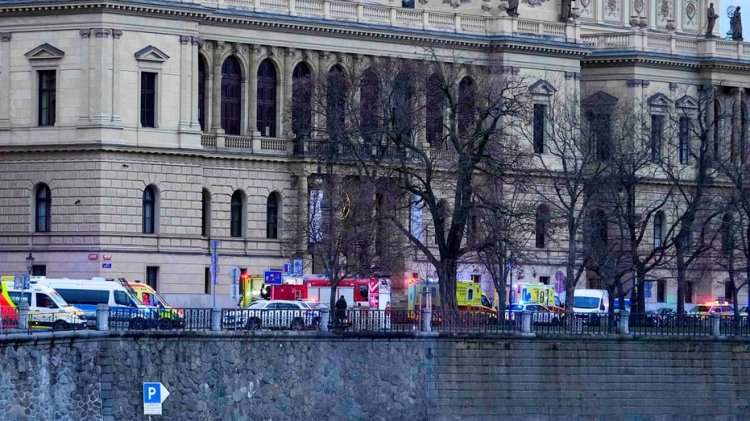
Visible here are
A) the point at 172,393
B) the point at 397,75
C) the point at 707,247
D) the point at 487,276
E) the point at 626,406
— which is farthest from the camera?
the point at 487,276

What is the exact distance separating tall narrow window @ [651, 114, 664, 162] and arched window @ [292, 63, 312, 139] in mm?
17333

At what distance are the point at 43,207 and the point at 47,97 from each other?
5282mm

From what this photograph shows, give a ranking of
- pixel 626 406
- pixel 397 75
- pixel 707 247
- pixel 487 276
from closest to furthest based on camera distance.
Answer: pixel 626 406 < pixel 707 247 < pixel 397 75 < pixel 487 276

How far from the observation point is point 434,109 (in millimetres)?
141750

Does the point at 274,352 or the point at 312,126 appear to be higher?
the point at 312,126

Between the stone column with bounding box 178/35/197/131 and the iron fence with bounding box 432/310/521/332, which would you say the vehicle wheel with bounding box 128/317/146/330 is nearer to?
the iron fence with bounding box 432/310/521/332

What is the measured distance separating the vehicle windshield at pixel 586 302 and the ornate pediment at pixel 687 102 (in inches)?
835

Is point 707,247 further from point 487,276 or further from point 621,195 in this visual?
point 487,276

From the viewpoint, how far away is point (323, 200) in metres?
144

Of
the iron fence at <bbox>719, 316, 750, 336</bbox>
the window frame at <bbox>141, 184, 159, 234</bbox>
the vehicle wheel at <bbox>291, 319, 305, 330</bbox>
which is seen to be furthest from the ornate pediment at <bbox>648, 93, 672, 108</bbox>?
the vehicle wheel at <bbox>291, 319, 305, 330</bbox>

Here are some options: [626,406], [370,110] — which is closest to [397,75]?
[370,110]

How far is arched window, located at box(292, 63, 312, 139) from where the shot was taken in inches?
5807

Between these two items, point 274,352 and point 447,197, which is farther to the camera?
point 447,197

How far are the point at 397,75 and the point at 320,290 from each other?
1172 centimetres
